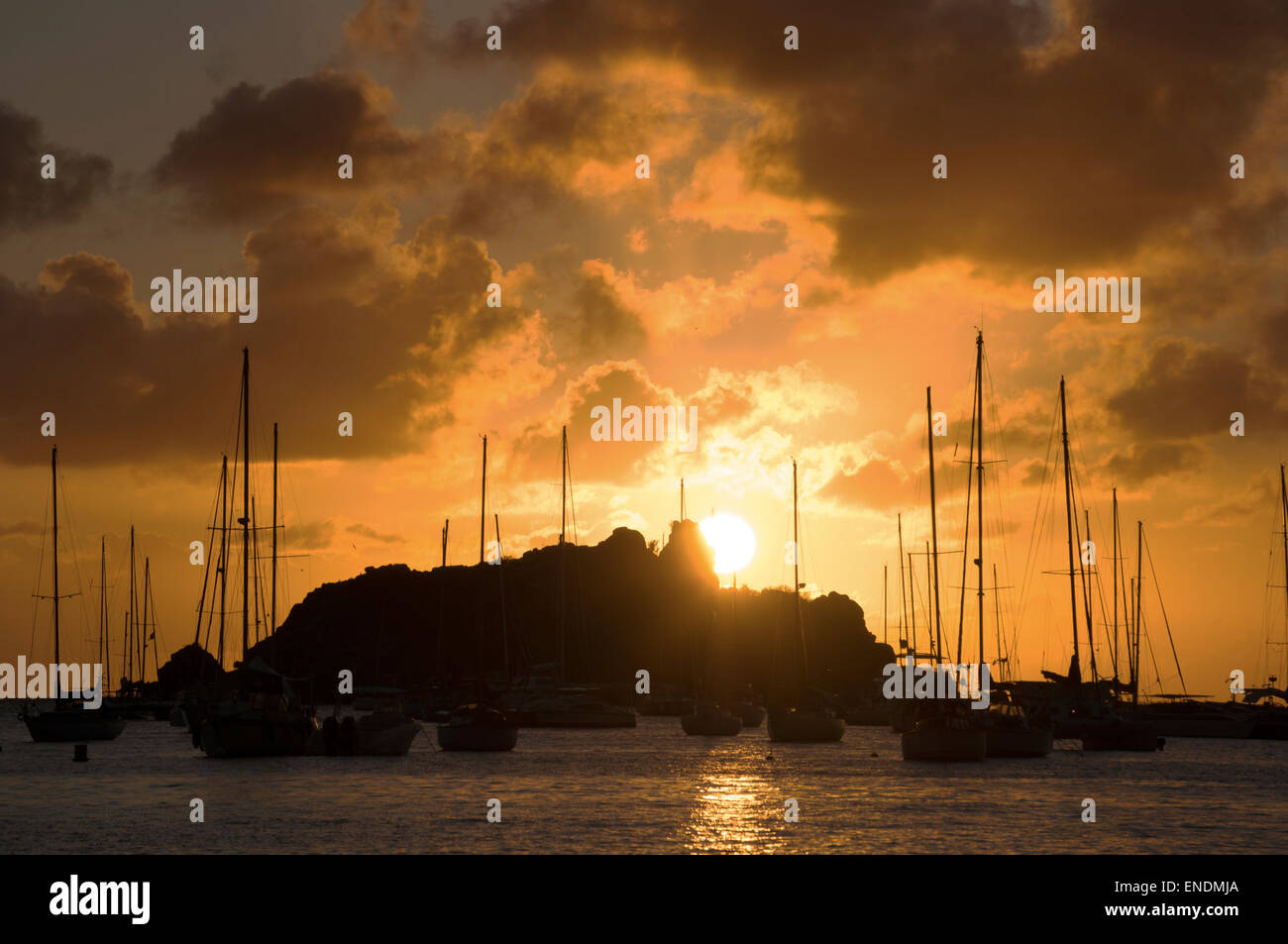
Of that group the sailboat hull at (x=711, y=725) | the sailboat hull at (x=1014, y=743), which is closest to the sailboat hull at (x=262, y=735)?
the sailboat hull at (x=1014, y=743)

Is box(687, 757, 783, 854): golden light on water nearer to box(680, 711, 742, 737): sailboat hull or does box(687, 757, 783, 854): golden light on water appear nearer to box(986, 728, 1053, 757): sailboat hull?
box(986, 728, 1053, 757): sailboat hull

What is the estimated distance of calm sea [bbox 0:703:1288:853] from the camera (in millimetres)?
37812

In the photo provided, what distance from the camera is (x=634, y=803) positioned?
50.9 meters

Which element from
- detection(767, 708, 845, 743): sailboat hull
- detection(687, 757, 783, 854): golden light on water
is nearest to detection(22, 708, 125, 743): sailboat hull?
detection(767, 708, 845, 743): sailboat hull

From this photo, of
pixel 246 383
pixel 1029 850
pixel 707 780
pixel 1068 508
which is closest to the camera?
pixel 1029 850

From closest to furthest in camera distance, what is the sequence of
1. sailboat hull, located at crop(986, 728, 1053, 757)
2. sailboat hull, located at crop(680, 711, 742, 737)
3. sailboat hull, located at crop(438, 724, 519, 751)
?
sailboat hull, located at crop(986, 728, 1053, 757) < sailboat hull, located at crop(438, 724, 519, 751) < sailboat hull, located at crop(680, 711, 742, 737)

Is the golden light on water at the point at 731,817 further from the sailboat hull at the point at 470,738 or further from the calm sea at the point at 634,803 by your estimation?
the sailboat hull at the point at 470,738

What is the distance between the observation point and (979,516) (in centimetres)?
7744
